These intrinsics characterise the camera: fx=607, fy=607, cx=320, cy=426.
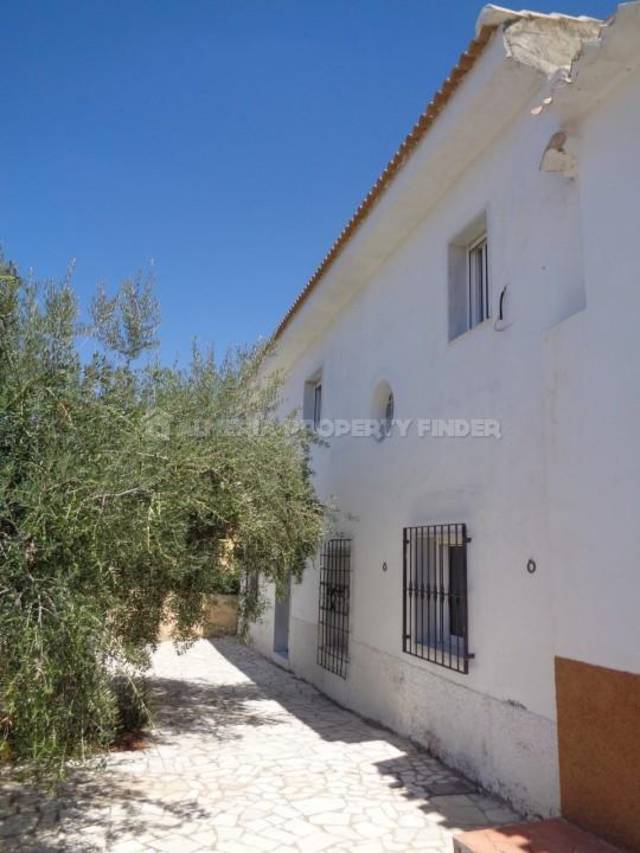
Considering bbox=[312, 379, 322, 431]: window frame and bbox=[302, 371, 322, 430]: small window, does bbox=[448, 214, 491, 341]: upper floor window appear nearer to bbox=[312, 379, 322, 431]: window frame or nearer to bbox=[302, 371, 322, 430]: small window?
bbox=[312, 379, 322, 431]: window frame

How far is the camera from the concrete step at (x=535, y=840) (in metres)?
3.39

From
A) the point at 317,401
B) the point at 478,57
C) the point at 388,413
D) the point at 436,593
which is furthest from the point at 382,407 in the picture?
the point at 478,57

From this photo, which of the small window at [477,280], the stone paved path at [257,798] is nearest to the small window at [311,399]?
the small window at [477,280]

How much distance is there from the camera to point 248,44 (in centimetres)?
651

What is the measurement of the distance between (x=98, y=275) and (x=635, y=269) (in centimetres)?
435

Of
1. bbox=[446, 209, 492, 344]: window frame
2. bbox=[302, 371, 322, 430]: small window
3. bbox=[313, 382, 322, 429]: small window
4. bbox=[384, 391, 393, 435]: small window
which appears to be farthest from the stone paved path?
bbox=[302, 371, 322, 430]: small window

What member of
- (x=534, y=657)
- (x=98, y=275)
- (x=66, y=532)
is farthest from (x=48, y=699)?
(x=98, y=275)

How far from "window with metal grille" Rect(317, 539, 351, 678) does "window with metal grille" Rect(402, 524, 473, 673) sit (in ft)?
7.03

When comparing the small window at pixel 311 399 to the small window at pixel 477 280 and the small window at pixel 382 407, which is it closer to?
the small window at pixel 382 407

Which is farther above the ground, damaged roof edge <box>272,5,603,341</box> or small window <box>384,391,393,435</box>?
damaged roof edge <box>272,5,603,341</box>

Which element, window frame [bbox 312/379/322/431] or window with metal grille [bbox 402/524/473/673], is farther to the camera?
window frame [bbox 312/379/322/431]

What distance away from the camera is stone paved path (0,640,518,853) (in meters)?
4.23

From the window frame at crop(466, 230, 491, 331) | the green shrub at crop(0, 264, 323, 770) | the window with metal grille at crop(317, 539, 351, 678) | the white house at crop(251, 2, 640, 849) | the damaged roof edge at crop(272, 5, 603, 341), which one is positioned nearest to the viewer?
the green shrub at crop(0, 264, 323, 770)

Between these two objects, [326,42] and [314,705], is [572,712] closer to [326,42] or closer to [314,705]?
[314,705]
